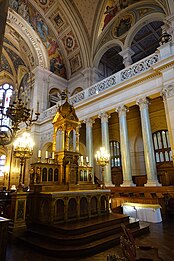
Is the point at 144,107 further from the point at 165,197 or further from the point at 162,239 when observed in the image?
the point at 162,239

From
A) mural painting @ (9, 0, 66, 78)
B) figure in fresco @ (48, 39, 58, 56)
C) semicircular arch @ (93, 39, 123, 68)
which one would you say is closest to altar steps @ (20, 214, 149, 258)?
semicircular arch @ (93, 39, 123, 68)

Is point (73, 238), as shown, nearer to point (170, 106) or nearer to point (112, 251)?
point (112, 251)

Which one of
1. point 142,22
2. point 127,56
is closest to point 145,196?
point 127,56

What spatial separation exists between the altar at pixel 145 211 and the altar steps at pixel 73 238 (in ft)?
5.29

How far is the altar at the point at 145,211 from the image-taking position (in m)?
5.95

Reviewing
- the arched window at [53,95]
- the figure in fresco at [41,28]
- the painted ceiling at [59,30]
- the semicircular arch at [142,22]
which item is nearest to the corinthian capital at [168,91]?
the semicircular arch at [142,22]

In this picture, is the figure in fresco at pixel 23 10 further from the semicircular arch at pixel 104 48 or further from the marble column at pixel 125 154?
the marble column at pixel 125 154

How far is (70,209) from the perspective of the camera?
4.93 metres

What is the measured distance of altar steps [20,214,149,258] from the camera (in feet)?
10.8

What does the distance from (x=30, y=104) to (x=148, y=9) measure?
1122 centimetres

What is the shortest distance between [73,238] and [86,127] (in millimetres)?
7925

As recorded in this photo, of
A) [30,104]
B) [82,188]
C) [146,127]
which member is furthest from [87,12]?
[82,188]

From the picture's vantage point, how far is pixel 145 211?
20.3 feet

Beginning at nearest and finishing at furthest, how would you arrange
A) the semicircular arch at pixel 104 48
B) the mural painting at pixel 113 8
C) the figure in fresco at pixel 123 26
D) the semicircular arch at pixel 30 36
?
the mural painting at pixel 113 8, the figure in fresco at pixel 123 26, the semicircular arch at pixel 104 48, the semicircular arch at pixel 30 36
